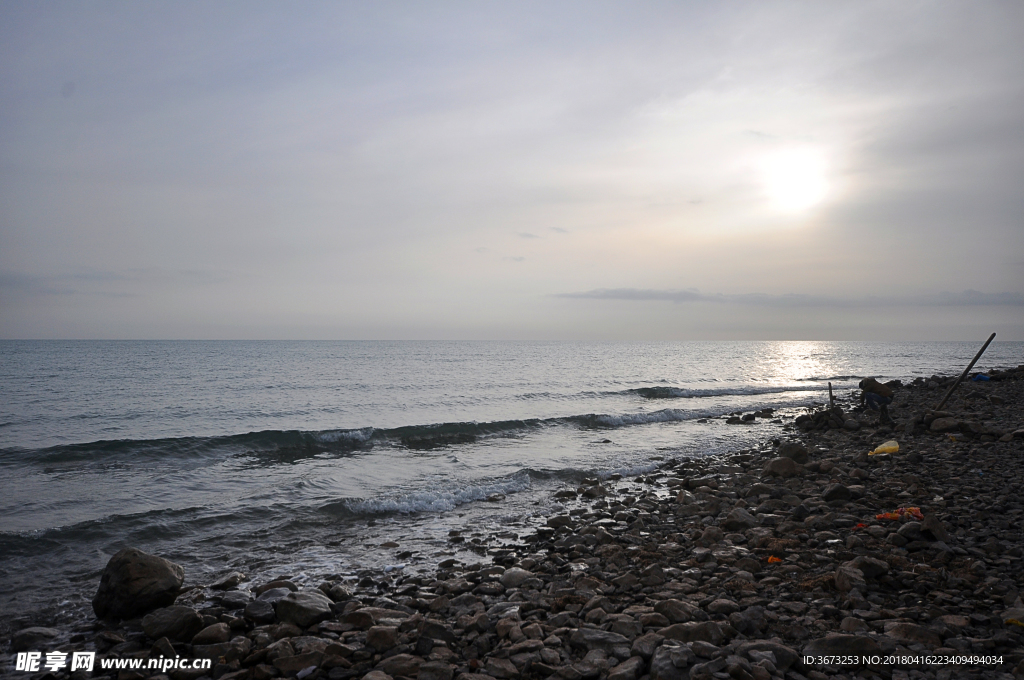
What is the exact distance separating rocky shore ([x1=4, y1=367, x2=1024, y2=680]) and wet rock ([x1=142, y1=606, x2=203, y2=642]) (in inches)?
0.8

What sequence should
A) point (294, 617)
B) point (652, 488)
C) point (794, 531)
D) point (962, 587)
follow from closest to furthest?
point (962, 587) → point (294, 617) → point (794, 531) → point (652, 488)

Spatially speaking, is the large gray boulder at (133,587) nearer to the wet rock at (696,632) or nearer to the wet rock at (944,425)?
the wet rock at (696,632)

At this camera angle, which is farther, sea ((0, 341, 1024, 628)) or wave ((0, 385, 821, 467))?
wave ((0, 385, 821, 467))

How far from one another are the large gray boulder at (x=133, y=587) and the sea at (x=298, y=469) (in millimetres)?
472

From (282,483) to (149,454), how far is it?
22.9 feet

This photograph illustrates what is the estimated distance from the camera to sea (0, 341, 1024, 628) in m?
8.59

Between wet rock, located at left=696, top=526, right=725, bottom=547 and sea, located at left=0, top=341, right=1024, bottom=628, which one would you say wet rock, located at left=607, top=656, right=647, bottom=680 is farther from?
sea, located at left=0, top=341, right=1024, bottom=628

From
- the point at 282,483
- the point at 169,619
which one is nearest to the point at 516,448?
the point at 282,483

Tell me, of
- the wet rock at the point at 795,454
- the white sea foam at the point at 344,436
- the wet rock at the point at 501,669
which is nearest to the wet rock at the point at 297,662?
the wet rock at the point at 501,669

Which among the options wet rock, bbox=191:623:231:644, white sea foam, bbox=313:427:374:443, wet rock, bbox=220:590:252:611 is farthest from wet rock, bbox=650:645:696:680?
white sea foam, bbox=313:427:374:443

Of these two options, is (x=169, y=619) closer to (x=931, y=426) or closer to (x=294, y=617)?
(x=294, y=617)

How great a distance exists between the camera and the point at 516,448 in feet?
62.8

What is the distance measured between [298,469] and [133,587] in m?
9.49

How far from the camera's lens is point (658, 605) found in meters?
5.46
